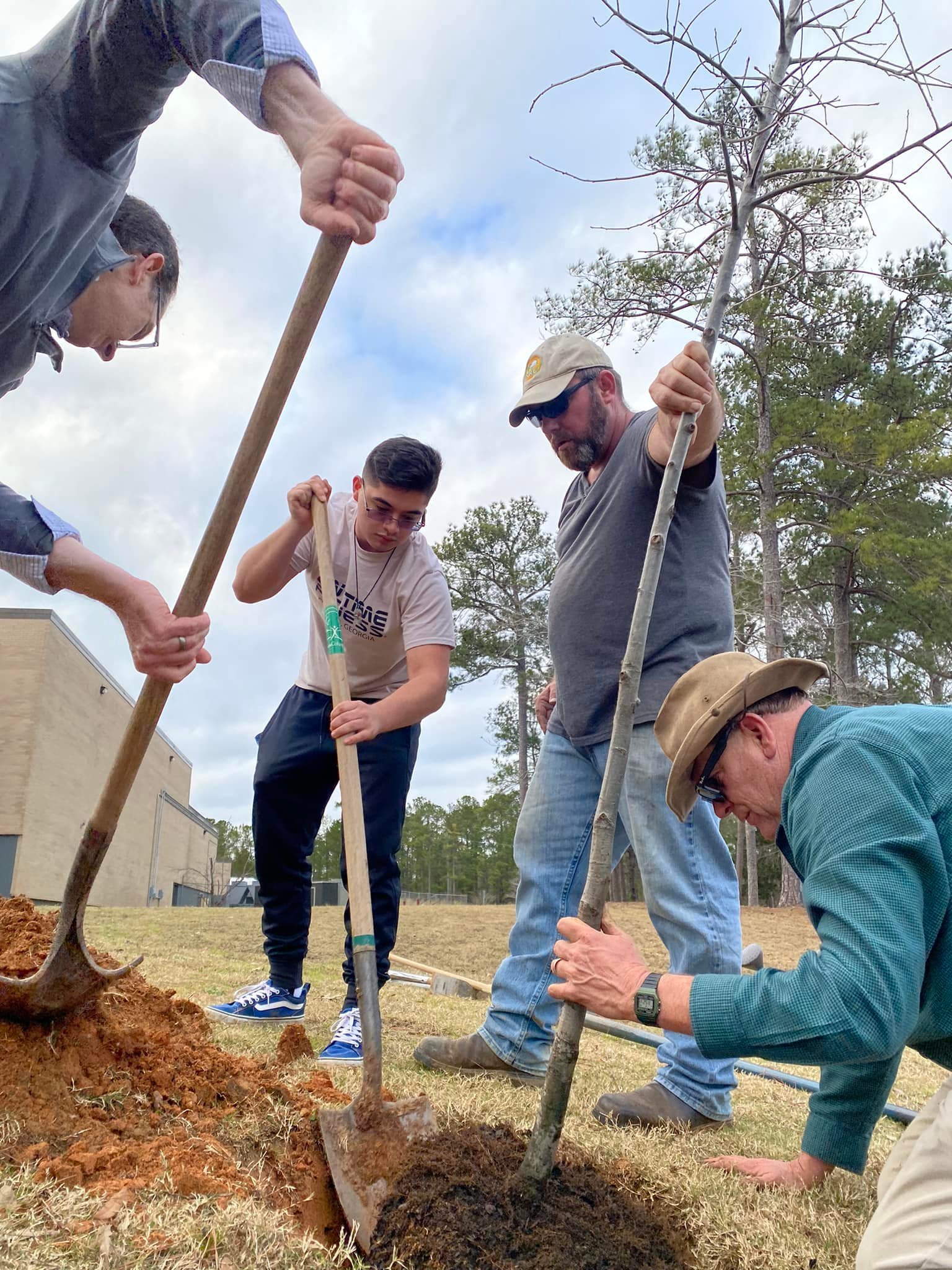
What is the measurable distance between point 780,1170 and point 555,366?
2582mm

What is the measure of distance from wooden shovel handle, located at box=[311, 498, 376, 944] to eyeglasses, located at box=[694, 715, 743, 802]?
1.25 meters

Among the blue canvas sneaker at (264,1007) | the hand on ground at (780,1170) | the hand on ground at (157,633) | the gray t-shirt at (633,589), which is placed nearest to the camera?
the hand on ground at (780,1170)

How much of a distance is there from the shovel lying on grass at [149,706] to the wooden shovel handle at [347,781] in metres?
0.70

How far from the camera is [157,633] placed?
2457mm

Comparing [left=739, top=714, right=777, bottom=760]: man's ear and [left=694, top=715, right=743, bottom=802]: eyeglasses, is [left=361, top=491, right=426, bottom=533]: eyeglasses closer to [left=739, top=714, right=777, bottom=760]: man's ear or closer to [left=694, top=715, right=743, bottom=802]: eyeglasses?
[left=694, top=715, right=743, bottom=802]: eyeglasses

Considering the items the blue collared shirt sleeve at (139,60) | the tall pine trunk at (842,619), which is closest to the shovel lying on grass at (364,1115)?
the blue collared shirt sleeve at (139,60)

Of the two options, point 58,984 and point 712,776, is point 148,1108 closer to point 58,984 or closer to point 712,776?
point 58,984

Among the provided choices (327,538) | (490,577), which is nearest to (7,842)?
(490,577)

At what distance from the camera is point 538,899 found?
3365mm

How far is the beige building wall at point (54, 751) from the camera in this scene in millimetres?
18422

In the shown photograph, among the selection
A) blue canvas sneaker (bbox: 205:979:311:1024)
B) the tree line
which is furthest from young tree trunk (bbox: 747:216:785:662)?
blue canvas sneaker (bbox: 205:979:311:1024)

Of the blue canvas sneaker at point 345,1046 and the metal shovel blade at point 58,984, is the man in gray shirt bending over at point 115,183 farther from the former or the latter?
the blue canvas sneaker at point 345,1046

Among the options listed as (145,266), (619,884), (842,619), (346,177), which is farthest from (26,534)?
(619,884)

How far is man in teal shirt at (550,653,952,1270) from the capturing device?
1541mm
